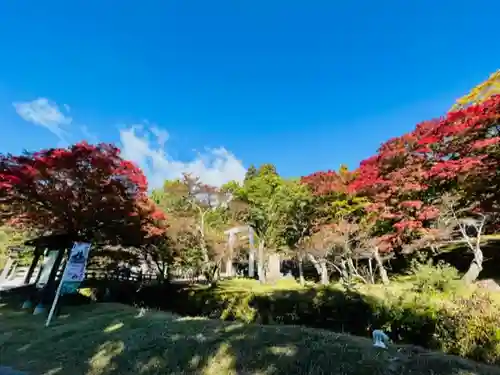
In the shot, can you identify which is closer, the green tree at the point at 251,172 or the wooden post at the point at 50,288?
the wooden post at the point at 50,288

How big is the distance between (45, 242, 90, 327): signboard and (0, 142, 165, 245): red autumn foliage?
62.3 inches

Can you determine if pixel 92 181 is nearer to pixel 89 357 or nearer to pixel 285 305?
pixel 89 357

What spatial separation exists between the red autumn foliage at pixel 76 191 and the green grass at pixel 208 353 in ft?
12.1

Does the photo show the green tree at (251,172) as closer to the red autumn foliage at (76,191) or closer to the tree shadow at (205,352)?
the red autumn foliage at (76,191)

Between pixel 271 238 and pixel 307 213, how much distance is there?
2.70 m

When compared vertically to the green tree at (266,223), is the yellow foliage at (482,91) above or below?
above

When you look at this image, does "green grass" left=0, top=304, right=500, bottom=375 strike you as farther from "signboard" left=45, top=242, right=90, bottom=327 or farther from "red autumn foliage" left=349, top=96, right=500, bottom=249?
"red autumn foliage" left=349, top=96, right=500, bottom=249

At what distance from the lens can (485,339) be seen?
3703 mm

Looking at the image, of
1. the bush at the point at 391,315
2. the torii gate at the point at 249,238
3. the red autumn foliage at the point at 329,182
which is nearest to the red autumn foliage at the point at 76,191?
the bush at the point at 391,315

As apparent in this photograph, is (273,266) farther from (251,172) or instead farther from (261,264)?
(251,172)

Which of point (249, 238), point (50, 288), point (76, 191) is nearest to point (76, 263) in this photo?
point (76, 191)

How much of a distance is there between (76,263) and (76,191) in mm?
2220

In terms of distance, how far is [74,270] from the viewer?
269 inches

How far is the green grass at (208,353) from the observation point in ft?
9.65
